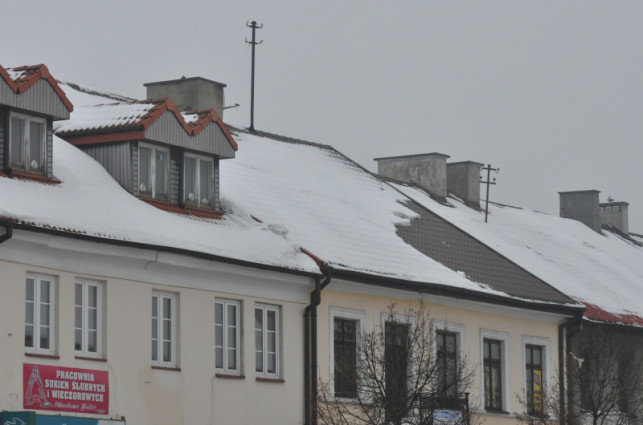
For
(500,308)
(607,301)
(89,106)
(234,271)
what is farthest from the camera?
(607,301)

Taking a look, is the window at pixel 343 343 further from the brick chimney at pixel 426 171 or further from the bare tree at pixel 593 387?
the brick chimney at pixel 426 171

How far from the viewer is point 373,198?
4316 centimetres

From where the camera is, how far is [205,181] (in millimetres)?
34812

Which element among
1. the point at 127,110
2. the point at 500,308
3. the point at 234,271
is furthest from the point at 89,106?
the point at 500,308

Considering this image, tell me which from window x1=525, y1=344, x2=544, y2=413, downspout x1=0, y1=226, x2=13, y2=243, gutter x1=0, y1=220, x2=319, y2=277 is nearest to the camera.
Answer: downspout x1=0, y1=226, x2=13, y2=243

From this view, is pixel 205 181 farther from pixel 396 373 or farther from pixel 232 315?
pixel 396 373

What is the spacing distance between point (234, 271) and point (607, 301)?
17670 millimetres

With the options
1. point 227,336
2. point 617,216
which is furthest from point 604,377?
point 617,216

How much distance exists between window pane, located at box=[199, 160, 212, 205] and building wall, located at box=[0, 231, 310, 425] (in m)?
2.15

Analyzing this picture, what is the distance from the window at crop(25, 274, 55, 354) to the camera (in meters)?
28.5

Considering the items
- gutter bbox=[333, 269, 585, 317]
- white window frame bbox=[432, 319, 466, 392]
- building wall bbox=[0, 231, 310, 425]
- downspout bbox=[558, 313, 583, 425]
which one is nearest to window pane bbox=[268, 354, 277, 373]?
building wall bbox=[0, 231, 310, 425]

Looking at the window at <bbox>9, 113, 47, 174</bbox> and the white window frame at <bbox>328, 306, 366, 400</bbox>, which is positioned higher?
the window at <bbox>9, 113, 47, 174</bbox>

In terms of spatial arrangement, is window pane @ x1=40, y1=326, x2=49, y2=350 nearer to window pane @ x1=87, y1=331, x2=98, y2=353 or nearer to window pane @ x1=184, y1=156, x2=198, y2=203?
window pane @ x1=87, y1=331, x2=98, y2=353

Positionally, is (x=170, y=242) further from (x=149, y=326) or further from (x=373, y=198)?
(x=373, y=198)
